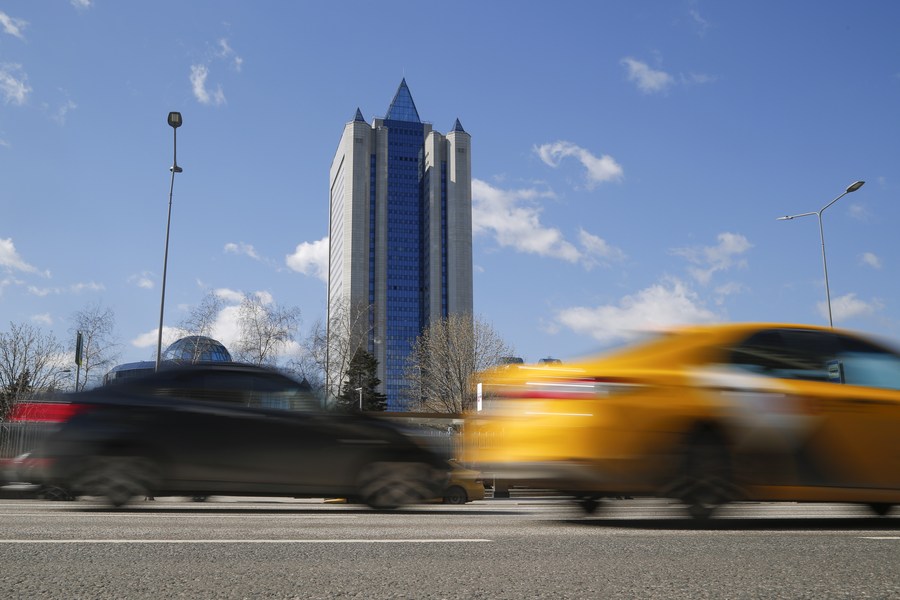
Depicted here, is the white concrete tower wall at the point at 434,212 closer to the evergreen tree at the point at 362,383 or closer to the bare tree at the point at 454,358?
the evergreen tree at the point at 362,383

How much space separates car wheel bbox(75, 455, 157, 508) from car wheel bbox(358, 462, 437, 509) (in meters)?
2.21

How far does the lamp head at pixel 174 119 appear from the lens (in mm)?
29016

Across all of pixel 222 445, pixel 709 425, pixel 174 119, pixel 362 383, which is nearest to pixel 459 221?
pixel 362 383

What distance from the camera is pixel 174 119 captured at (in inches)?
1146

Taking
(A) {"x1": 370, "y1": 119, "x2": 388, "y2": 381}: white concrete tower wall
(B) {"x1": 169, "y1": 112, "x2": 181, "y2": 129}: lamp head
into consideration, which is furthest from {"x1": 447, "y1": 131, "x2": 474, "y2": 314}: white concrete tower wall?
(B) {"x1": 169, "y1": 112, "x2": 181, "y2": 129}: lamp head

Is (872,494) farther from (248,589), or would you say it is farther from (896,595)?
(248,589)

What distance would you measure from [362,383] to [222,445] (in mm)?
67088

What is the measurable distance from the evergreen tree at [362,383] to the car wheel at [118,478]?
4749 cm

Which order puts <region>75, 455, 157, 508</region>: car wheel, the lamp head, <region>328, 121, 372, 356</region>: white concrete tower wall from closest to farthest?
<region>75, 455, 157, 508</region>: car wheel
the lamp head
<region>328, 121, 372, 356</region>: white concrete tower wall

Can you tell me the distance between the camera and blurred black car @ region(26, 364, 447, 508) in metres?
8.38

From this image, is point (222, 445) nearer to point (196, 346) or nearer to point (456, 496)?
point (456, 496)

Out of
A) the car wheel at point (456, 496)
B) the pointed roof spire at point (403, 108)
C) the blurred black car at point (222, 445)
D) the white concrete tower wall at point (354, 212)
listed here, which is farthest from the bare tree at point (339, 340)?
the pointed roof spire at point (403, 108)

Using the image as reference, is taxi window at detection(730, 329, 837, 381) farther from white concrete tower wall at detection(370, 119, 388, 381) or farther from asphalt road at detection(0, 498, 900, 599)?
white concrete tower wall at detection(370, 119, 388, 381)

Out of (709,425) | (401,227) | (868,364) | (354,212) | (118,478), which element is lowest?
(118,478)
